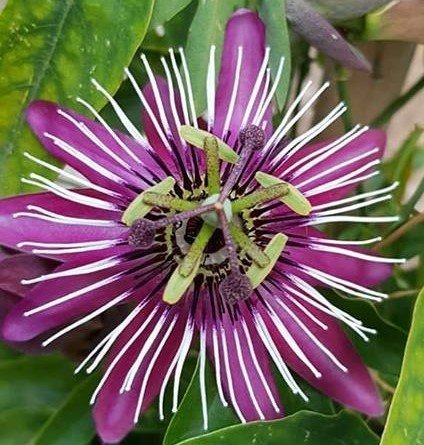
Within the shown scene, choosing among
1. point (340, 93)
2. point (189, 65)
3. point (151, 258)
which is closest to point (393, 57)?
point (340, 93)

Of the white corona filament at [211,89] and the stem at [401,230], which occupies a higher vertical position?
the white corona filament at [211,89]

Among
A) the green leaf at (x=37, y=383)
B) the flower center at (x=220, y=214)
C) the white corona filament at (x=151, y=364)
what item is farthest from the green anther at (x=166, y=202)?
the green leaf at (x=37, y=383)

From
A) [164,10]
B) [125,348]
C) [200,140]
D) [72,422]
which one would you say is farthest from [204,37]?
[72,422]

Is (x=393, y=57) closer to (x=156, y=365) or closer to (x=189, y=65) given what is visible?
(x=189, y=65)

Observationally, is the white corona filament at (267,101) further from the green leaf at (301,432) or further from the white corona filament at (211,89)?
the green leaf at (301,432)

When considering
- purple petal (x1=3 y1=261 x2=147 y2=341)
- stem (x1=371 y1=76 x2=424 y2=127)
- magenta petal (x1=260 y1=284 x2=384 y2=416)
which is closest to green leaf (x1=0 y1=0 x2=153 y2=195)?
purple petal (x1=3 y1=261 x2=147 y2=341)

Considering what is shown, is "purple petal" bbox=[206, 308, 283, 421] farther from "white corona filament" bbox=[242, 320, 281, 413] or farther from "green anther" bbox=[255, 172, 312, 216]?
"green anther" bbox=[255, 172, 312, 216]
